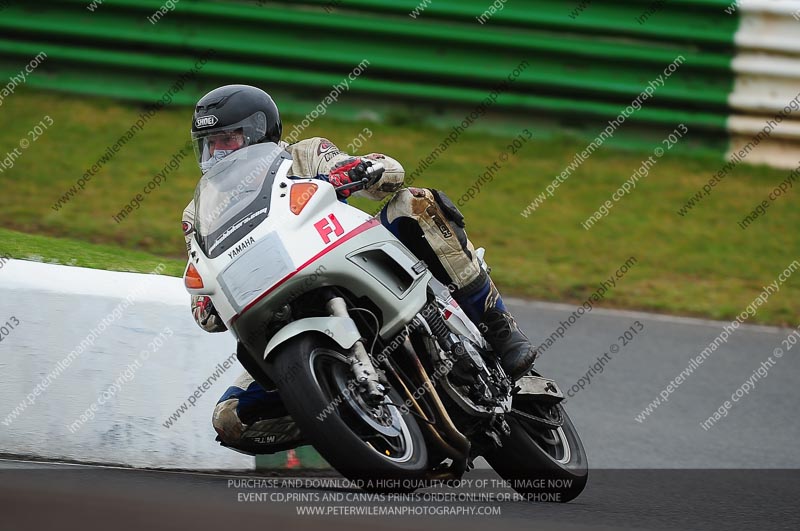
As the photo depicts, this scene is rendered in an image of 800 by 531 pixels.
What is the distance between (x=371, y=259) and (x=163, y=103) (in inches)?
265

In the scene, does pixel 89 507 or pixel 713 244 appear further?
pixel 713 244

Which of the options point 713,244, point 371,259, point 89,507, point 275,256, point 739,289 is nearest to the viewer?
point 89,507

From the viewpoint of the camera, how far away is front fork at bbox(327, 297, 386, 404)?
12.4ft

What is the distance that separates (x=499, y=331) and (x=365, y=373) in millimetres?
1081

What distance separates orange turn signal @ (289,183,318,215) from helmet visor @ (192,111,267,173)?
36 cm

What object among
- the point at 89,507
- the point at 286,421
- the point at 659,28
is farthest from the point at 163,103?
the point at 89,507

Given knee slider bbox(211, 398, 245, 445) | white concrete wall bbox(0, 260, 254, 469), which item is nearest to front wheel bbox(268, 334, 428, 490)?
knee slider bbox(211, 398, 245, 445)

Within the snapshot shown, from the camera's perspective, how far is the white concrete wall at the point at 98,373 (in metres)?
4.82

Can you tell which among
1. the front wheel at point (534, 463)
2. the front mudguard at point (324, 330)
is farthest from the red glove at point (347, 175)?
the front wheel at point (534, 463)

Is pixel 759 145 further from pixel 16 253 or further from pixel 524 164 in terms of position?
pixel 16 253

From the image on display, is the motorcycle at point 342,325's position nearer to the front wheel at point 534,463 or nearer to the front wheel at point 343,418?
the front wheel at point 343,418

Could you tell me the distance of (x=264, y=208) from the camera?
3982 millimetres

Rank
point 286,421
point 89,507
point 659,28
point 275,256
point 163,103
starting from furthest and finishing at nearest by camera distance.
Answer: point 163,103 → point 659,28 → point 286,421 → point 275,256 → point 89,507

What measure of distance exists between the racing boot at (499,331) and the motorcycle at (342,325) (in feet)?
0.34
